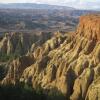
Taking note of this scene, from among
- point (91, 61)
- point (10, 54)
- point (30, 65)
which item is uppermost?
point (91, 61)

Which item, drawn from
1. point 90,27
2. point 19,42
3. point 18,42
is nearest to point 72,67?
point 90,27

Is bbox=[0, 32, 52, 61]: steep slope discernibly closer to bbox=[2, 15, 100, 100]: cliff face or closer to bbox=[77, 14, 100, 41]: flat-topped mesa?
bbox=[2, 15, 100, 100]: cliff face

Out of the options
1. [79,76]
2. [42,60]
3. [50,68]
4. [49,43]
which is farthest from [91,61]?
[49,43]

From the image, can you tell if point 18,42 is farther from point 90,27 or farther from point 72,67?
point 72,67

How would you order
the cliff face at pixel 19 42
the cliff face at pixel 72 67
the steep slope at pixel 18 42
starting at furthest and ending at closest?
the cliff face at pixel 19 42 → the steep slope at pixel 18 42 → the cliff face at pixel 72 67

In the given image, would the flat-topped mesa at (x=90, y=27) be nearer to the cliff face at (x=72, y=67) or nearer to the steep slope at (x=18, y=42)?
the cliff face at (x=72, y=67)

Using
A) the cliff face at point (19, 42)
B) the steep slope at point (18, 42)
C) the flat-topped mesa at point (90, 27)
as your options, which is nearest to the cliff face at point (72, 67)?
the flat-topped mesa at point (90, 27)

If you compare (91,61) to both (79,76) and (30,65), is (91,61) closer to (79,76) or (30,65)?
(79,76)
